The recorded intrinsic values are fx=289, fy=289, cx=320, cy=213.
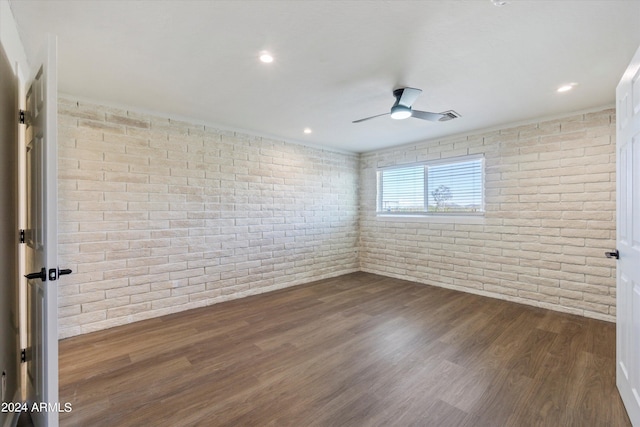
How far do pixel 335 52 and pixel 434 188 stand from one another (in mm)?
3289

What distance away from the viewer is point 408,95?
2.68 m

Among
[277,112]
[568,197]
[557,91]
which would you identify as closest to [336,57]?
[277,112]

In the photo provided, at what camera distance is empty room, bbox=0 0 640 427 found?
1691 millimetres

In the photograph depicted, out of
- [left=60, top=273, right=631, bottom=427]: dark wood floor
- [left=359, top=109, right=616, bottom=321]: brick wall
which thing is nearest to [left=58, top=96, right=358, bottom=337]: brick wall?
[left=60, top=273, right=631, bottom=427]: dark wood floor

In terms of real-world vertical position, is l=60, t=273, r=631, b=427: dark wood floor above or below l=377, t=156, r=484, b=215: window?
below

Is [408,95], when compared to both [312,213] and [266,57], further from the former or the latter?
[312,213]

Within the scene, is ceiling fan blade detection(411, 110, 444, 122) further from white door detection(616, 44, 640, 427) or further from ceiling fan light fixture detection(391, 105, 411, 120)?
white door detection(616, 44, 640, 427)

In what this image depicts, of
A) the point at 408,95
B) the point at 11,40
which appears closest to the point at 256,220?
the point at 408,95

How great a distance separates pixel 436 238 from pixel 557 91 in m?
2.47

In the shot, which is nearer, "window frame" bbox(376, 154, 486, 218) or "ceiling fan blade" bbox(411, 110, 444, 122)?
"ceiling fan blade" bbox(411, 110, 444, 122)

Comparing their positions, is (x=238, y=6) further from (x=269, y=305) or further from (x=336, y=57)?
(x=269, y=305)

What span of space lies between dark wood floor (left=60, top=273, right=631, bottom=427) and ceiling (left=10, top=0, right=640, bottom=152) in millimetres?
2365

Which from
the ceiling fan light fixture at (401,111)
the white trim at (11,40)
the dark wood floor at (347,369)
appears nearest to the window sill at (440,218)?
the dark wood floor at (347,369)

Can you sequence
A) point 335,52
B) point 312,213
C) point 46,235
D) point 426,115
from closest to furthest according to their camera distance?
1. point 46,235
2. point 335,52
3. point 426,115
4. point 312,213
